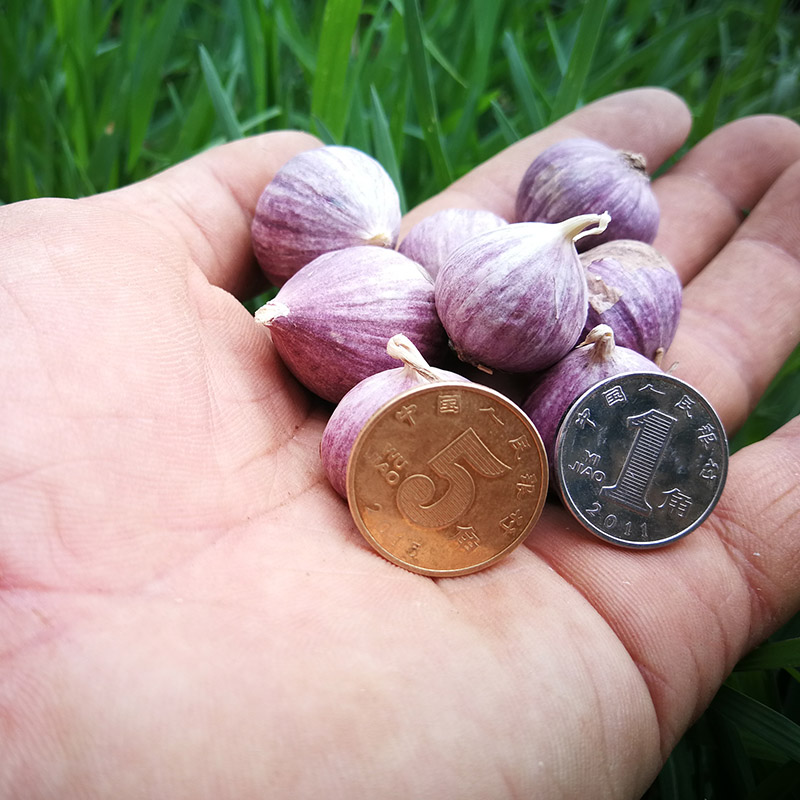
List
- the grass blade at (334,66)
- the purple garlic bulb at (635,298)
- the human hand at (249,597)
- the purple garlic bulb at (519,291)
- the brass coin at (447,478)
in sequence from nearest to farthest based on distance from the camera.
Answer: the human hand at (249,597) → the brass coin at (447,478) → the purple garlic bulb at (519,291) → the purple garlic bulb at (635,298) → the grass blade at (334,66)

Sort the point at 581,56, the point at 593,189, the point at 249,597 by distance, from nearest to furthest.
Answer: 1. the point at 249,597
2. the point at 593,189
3. the point at 581,56

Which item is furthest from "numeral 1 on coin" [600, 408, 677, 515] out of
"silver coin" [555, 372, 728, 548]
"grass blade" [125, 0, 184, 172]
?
"grass blade" [125, 0, 184, 172]

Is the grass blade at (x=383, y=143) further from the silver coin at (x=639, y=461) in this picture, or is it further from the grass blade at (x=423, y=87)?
the silver coin at (x=639, y=461)

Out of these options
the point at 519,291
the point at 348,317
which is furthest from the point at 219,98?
the point at 519,291

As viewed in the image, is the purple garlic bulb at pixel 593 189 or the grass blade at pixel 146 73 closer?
the purple garlic bulb at pixel 593 189

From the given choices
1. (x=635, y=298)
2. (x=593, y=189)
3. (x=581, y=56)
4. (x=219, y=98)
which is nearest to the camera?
(x=635, y=298)

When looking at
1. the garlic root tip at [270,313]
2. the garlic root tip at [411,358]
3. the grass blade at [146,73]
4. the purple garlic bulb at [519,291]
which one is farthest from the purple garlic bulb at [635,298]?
the grass blade at [146,73]

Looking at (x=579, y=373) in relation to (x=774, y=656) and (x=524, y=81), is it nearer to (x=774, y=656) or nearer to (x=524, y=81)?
(x=774, y=656)

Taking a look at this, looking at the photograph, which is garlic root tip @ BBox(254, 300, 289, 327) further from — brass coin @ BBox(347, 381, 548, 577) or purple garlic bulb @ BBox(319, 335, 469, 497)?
brass coin @ BBox(347, 381, 548, 577)
